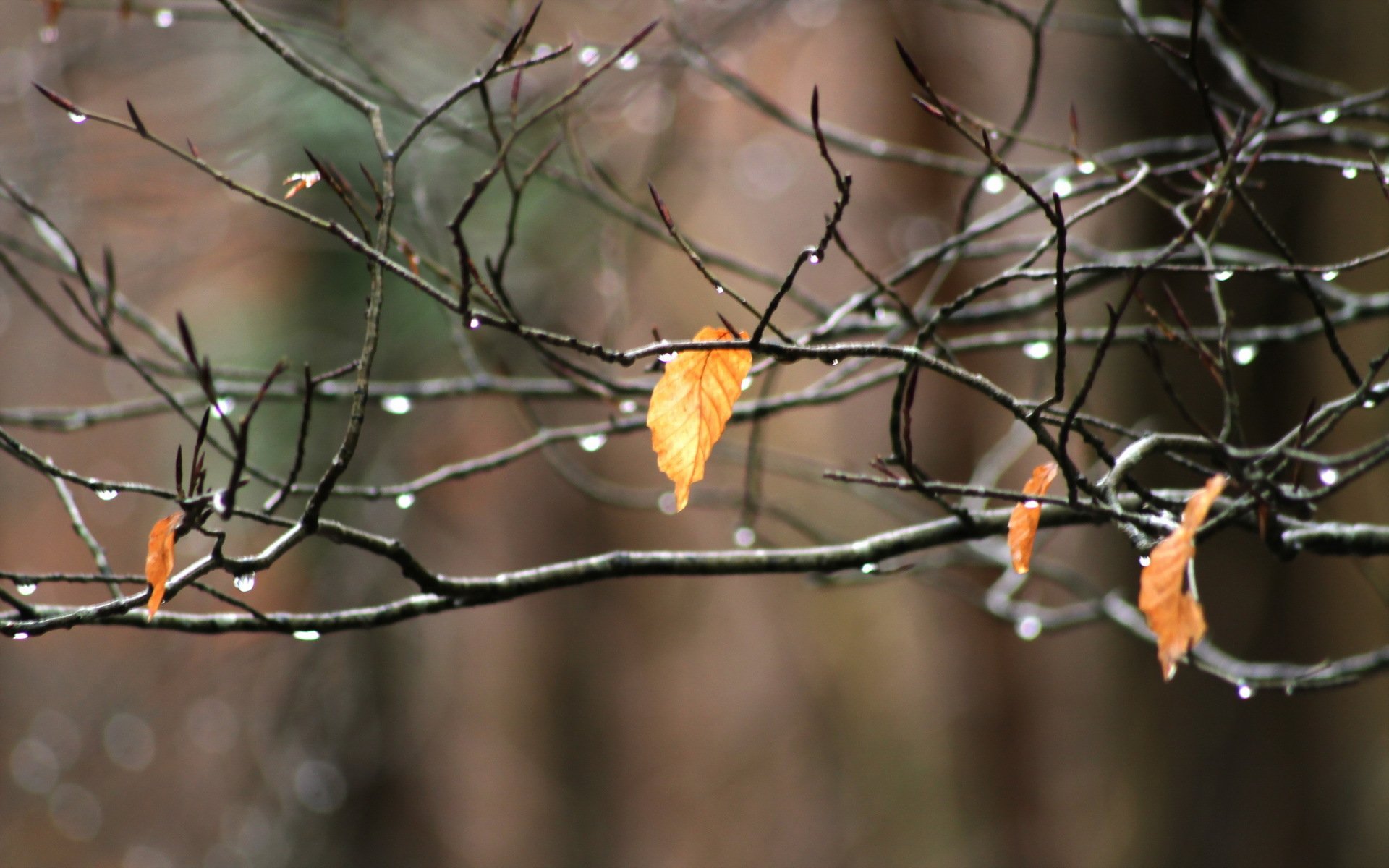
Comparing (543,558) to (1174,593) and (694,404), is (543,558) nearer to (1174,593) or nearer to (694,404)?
(694,404)

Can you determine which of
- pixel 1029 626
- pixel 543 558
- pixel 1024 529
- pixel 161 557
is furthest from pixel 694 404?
pixel 543 558

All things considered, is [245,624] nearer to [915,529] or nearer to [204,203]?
[915,529]

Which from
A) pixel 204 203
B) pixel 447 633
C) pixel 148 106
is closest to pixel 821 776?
pixel 447 633

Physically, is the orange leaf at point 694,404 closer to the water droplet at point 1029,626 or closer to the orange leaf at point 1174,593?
the orange leaf at point 1174,593

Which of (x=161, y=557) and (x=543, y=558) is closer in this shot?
(x=161, y=557)

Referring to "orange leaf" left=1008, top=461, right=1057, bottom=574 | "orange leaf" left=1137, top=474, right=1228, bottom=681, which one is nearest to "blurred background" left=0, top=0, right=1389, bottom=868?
"orange leaf" left=1008, top=461, right=1057, bottom=574

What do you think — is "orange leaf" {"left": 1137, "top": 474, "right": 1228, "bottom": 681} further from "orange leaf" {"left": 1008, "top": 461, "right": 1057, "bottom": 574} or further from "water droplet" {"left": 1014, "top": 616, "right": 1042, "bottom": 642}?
"water droplet" {"left": 1014, "top": 616, "right": 1042, "bottom": 642}
